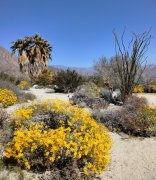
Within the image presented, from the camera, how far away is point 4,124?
593 centimetres

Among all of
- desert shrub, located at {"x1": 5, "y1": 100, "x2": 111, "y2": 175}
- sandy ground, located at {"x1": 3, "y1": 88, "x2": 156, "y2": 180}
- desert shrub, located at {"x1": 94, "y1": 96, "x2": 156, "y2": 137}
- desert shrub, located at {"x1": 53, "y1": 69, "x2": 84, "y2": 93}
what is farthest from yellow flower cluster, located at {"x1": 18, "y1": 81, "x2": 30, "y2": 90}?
desert shrub, located at {"x1": 5, "y1": 100, "x2": 111, "y2": 175}

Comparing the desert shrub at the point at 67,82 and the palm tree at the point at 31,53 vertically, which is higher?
the palm tree at the point at 31,53

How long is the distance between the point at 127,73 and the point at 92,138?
26.1ft

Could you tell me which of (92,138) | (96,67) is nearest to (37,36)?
(96,67)

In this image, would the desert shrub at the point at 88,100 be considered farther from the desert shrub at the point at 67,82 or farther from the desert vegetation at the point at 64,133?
the desert shrub at the point at 67,82

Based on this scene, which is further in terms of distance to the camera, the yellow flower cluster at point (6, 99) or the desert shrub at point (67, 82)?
the desert shrub at point (67, 82)

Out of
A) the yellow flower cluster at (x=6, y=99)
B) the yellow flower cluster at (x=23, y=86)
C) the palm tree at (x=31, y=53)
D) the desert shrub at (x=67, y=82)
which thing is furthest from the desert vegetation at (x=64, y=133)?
the palm tree at (x=31, y=53)

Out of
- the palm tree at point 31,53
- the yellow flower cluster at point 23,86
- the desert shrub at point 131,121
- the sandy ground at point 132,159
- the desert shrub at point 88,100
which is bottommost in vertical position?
the sandy ground at point 132,159

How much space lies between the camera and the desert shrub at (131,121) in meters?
7.00

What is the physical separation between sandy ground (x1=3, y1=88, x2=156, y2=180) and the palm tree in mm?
25201

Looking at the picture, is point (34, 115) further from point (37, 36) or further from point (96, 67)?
point (96, 67)

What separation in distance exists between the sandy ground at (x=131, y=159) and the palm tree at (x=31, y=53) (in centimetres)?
2520

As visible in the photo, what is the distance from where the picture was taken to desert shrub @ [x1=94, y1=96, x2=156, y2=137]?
700cm

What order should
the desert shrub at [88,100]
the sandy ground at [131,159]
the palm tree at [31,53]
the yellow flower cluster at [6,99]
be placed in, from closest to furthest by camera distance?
1. the sandy ground at [131,159]
2. the yellow flower cluster at [6,99]
3. the desert shrub at [88,100]
4. the palm tree at [31,53]
